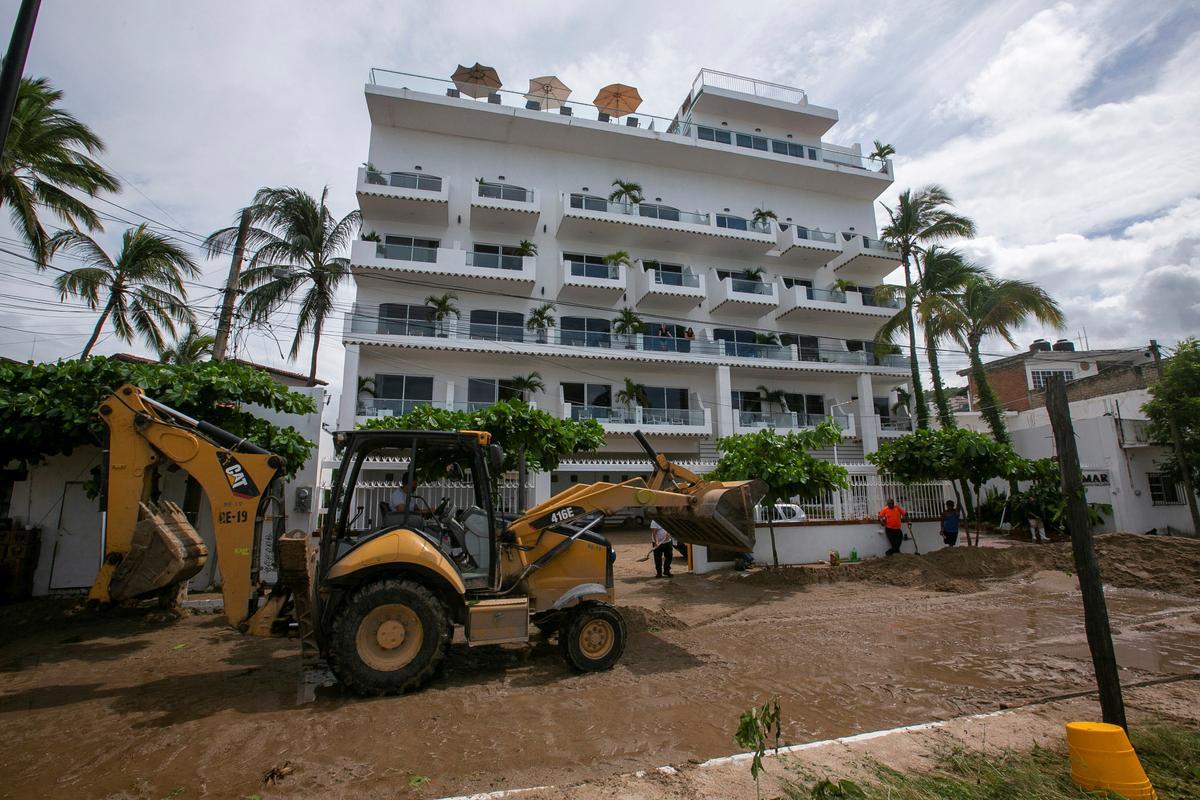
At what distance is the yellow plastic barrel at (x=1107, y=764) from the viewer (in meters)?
3.53

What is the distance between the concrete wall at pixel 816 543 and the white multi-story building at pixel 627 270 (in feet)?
33.0

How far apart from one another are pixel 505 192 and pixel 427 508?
22.5 metres

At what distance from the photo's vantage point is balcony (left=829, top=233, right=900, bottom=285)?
102 ft

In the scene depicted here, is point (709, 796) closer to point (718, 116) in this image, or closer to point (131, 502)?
point (131, 502)

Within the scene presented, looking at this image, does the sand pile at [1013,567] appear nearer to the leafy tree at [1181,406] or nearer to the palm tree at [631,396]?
the leafy tree at [1181,406]

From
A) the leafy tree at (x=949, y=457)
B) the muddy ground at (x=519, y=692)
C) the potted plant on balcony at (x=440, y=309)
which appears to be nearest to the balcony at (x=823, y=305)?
the leafy tree at (x=949, y=457)

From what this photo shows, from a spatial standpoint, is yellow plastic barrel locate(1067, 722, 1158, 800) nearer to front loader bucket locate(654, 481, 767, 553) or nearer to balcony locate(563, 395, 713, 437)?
front loader bucket locate(654, 481, 767, 553)

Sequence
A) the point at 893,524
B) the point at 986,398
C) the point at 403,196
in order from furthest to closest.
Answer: the point at 403,196
the point at 986,398
the point at 893,524

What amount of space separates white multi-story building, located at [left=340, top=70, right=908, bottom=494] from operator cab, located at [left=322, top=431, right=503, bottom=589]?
17285 millimetres

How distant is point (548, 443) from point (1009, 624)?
872cm

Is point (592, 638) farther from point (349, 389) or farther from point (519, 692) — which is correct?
point (349, 389)

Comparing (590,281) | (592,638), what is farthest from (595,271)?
(592,638)

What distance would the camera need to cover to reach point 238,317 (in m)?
17.8

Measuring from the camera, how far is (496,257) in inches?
1016
